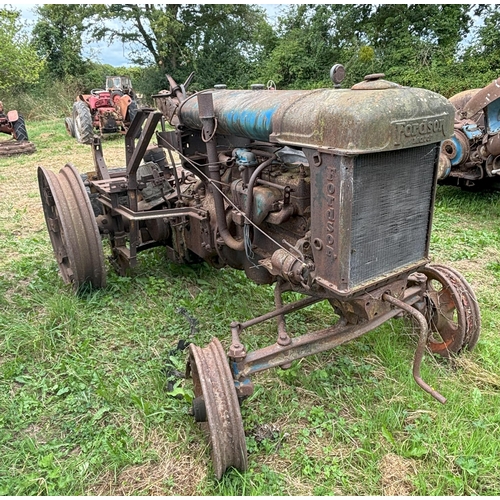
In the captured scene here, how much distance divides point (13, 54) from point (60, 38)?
25.4 ft

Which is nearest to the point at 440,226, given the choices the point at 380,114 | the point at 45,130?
the point at 380,114

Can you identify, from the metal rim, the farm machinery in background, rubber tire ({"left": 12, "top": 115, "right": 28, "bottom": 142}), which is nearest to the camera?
the metal rim

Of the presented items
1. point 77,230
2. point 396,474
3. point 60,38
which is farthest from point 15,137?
point 60,38

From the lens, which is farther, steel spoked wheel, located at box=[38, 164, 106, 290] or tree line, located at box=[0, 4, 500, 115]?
tree line, located at box=[0, 4, 500, 115]

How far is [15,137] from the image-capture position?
1129 cm

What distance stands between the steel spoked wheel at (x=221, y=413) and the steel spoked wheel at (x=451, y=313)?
1459 mm

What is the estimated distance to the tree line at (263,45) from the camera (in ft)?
43.1

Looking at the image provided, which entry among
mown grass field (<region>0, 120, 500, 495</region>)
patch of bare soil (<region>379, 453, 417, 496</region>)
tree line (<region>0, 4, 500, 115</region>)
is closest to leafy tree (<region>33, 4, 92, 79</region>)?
tree line (<region>0, 4, 500, 115</region>)

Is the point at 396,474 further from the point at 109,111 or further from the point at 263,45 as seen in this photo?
the point at 263,45

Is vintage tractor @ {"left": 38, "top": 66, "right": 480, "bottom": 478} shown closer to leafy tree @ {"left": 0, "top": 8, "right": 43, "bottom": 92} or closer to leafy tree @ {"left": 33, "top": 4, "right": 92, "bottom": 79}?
leafy tree @ {"left": 0, "top": 8, "right": 43, "bottom": 92}

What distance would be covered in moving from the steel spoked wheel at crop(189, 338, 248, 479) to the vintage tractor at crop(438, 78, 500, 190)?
4.34 meters

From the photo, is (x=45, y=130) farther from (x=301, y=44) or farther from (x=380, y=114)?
(x=380, y=114)

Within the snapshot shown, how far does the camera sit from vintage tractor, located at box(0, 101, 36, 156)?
1074 centimetres

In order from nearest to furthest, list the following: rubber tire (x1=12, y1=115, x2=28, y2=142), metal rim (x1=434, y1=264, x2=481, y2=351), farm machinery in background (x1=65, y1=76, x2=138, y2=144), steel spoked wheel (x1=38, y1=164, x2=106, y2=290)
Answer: metal rim (x1=434, y1=264, x2=481, y2=351), steel spoked wheel (x1=38, y1=164, x2=106, y2=290), rubber tire (x1=12, y1=115, x2=28, y2=142), farm machinery in background (x1=65, y1=76, x2=138, y2=144)
